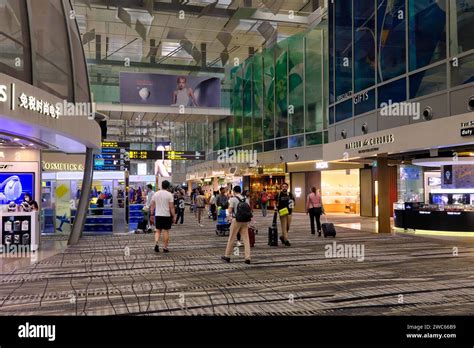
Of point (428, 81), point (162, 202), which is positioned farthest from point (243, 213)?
point (428, 81)

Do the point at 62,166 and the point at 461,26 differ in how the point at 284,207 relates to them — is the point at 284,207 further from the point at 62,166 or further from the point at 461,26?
the point at 62,166

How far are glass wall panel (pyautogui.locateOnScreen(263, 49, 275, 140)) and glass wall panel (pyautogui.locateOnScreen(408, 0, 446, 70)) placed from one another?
14919 millimetres

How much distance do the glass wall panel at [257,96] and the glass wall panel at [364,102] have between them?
13.5 meters

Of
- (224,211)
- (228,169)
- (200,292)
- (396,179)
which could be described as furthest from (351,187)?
(200,292)

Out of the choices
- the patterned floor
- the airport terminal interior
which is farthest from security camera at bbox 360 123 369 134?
the patterned floor

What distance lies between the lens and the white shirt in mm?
11227

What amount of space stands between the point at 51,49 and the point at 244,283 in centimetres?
714

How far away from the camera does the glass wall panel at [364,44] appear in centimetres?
1625

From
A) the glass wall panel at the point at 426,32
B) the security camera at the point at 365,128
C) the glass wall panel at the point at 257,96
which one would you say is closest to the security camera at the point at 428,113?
the glass wall panel at the point at 426,32

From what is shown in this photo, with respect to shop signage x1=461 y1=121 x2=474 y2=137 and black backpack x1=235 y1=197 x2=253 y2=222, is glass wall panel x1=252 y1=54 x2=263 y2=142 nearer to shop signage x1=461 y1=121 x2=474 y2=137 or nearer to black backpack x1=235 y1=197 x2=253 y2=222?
shop signage x1=461 y1=121 x2=474 y2=137

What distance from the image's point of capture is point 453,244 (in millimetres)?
12930

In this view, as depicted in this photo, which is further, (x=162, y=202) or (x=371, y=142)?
(x=371, y=142)

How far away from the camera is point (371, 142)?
615 inches

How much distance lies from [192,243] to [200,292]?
6453 mm
